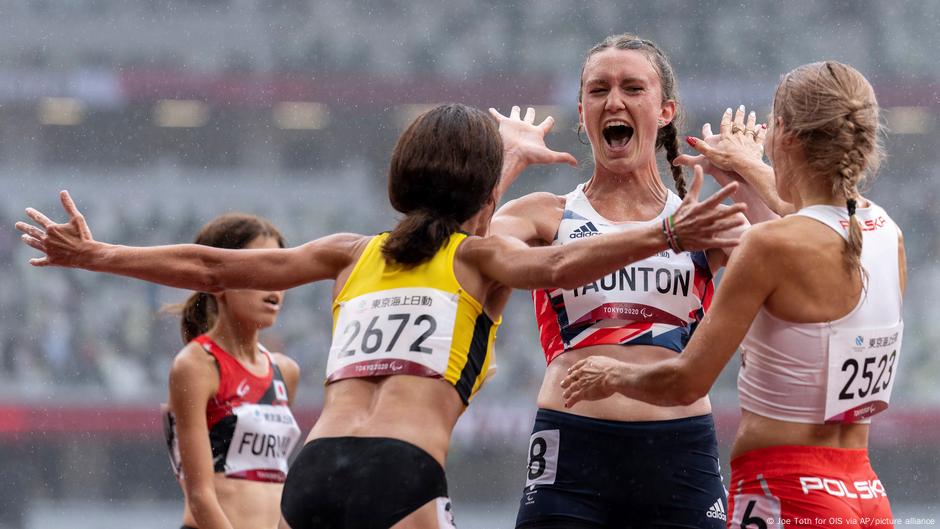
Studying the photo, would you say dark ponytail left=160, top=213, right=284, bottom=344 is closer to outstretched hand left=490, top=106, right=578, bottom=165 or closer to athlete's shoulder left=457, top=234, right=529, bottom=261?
outstretched hand left=490, top=106, right=578, bottom=165

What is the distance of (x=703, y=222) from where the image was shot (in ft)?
7.96

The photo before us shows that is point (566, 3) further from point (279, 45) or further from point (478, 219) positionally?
point (478, 219)

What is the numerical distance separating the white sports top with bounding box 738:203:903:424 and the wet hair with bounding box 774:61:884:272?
3.6 inches

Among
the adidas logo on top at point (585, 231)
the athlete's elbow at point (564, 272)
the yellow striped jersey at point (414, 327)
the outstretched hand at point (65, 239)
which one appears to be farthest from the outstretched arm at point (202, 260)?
the adidas logo on top at point (585, 231)

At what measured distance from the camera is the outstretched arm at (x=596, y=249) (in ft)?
7.97

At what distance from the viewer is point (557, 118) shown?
58.2 feet

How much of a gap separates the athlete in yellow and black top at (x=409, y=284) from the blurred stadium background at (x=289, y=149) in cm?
1191

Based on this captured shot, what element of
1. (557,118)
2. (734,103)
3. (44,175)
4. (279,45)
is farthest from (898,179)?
(44,175)

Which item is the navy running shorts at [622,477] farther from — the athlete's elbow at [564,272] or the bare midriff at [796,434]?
the athlete's elbow at [564,272]

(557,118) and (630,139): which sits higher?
(557,118)

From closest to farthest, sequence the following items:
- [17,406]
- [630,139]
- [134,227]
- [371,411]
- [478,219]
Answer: [371,411], [478,219], [630,139], [17,406], [134,227]

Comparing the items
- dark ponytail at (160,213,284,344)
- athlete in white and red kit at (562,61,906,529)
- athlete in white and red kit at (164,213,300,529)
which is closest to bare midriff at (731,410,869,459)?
athlete in white and red kit at (562,61,906,529)

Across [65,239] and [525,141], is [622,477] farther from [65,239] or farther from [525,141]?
[65,239]

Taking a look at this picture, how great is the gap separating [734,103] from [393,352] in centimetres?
1564
